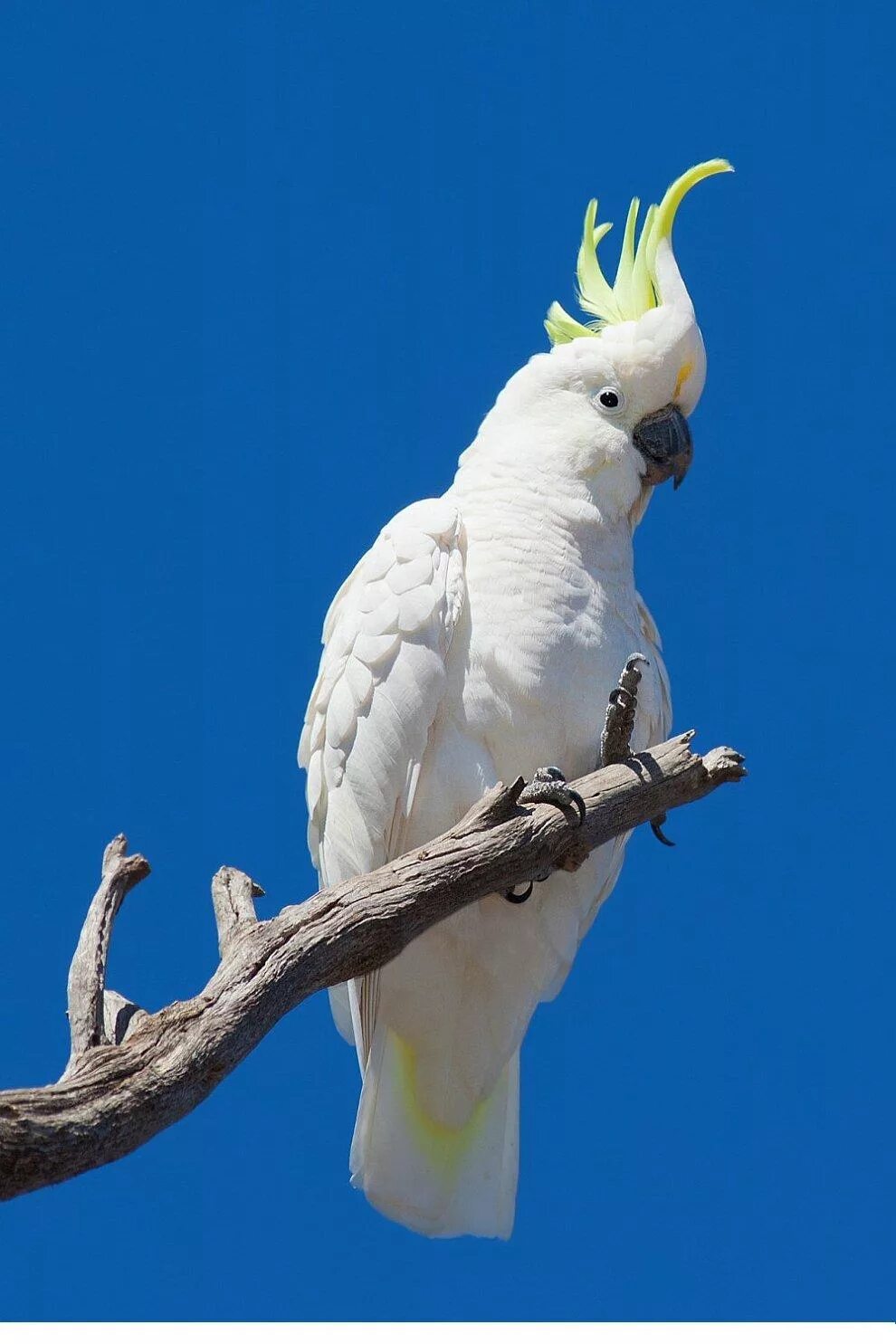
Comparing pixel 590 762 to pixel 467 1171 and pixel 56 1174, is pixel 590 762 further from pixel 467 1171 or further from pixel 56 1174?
pixel 56 1174

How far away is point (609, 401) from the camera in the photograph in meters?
4.89

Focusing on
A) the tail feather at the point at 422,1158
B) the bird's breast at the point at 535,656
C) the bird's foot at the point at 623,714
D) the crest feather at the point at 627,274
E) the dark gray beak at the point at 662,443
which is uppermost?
the crest feather at the point at 627,274

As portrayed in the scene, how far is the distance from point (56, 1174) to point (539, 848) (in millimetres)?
1515

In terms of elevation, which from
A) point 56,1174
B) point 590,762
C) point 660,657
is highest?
point 660,657

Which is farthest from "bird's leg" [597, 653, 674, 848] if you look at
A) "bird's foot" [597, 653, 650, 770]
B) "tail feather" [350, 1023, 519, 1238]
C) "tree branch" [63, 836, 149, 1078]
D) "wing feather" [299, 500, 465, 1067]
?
"tree branch" [63, 836, 149, 1078]

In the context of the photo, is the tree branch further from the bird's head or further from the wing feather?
the bird's head

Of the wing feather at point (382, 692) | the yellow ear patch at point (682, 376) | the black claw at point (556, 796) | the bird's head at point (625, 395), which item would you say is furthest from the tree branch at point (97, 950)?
the yellow ear patch at point (682, 376)

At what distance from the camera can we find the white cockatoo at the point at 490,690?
14.8ft

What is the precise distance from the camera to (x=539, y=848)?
398 cm

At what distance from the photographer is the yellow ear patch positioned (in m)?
4.96

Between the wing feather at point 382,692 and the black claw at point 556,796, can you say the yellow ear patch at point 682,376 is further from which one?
the black claw at point 556,796

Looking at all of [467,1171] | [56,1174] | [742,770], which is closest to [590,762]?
[742,770]

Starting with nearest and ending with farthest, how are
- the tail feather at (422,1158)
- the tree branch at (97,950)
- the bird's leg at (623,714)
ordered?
the tree branch at (97,950)
the bird's leg at (623,714)
the tail feather at (422,1158)

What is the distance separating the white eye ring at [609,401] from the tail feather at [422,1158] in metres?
1.97
